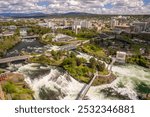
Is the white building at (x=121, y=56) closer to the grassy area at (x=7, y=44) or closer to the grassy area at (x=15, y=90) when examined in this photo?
the grassy area at (x=15, y=90)

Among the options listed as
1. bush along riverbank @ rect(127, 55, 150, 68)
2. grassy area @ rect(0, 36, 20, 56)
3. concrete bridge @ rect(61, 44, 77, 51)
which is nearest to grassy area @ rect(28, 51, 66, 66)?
concrete bridge @ rect(61, 44, 77, 51)

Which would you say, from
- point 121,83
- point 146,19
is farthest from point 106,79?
point 146,19

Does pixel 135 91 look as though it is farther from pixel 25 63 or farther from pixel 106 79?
pixel 25 63

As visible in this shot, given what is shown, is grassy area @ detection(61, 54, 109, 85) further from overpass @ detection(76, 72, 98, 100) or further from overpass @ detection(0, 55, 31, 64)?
overpass @ detection(0, 55, 31, 64)

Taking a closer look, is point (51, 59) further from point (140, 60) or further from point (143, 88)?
point (143, 88)

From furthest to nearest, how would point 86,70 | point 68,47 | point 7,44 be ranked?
1. point 7,44
2. point 68,47
3. point 86,70

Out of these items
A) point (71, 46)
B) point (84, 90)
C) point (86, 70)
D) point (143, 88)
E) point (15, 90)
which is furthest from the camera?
point (71, 46)

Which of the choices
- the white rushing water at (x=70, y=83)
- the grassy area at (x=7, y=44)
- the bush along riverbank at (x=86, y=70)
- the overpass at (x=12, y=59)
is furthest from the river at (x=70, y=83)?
the grassy area at (x=7, y=44)

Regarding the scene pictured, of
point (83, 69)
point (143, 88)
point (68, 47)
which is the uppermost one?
point (68, 47)

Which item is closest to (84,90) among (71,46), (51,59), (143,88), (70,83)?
(70,83)
